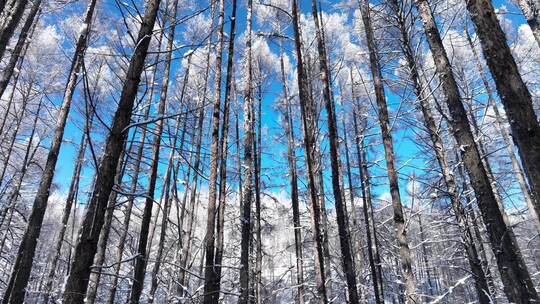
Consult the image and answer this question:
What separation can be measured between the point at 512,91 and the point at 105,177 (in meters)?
4.49

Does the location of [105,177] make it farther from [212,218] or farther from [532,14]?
[532,14]

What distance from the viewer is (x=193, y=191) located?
1379 centimetres

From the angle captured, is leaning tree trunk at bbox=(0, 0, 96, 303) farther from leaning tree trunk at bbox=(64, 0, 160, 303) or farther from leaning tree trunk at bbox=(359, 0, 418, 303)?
leaning tree trunk at bbox=(359, 0, 418, 303)

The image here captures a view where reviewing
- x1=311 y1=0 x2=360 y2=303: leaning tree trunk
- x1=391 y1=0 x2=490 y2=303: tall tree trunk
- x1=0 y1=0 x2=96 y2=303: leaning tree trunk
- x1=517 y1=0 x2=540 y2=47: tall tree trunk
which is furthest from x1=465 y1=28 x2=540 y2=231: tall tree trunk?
x1=0 y1=0 x2=96 y2=303: leaning tree trunk

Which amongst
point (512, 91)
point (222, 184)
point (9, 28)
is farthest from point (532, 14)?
point (9, 28)

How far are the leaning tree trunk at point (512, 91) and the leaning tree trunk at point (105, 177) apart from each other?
4102mm

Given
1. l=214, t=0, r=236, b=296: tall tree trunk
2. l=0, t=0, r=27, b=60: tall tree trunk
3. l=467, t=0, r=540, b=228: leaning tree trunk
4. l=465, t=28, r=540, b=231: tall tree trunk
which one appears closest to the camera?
l=467, t=0, r=540, b=228: leaning tree trunk

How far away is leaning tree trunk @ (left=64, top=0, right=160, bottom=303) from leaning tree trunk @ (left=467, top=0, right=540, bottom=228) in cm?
410

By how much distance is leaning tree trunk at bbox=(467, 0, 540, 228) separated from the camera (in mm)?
3273

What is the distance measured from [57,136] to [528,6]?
14.4m

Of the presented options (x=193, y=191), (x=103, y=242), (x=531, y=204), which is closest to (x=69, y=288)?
(x=103, y=242)

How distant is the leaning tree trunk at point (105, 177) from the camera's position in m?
2.18

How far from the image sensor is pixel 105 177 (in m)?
2.46

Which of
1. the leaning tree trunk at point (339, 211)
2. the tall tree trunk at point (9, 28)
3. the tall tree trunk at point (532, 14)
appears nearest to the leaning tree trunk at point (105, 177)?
the tall tree trunk at point (9, 28)
